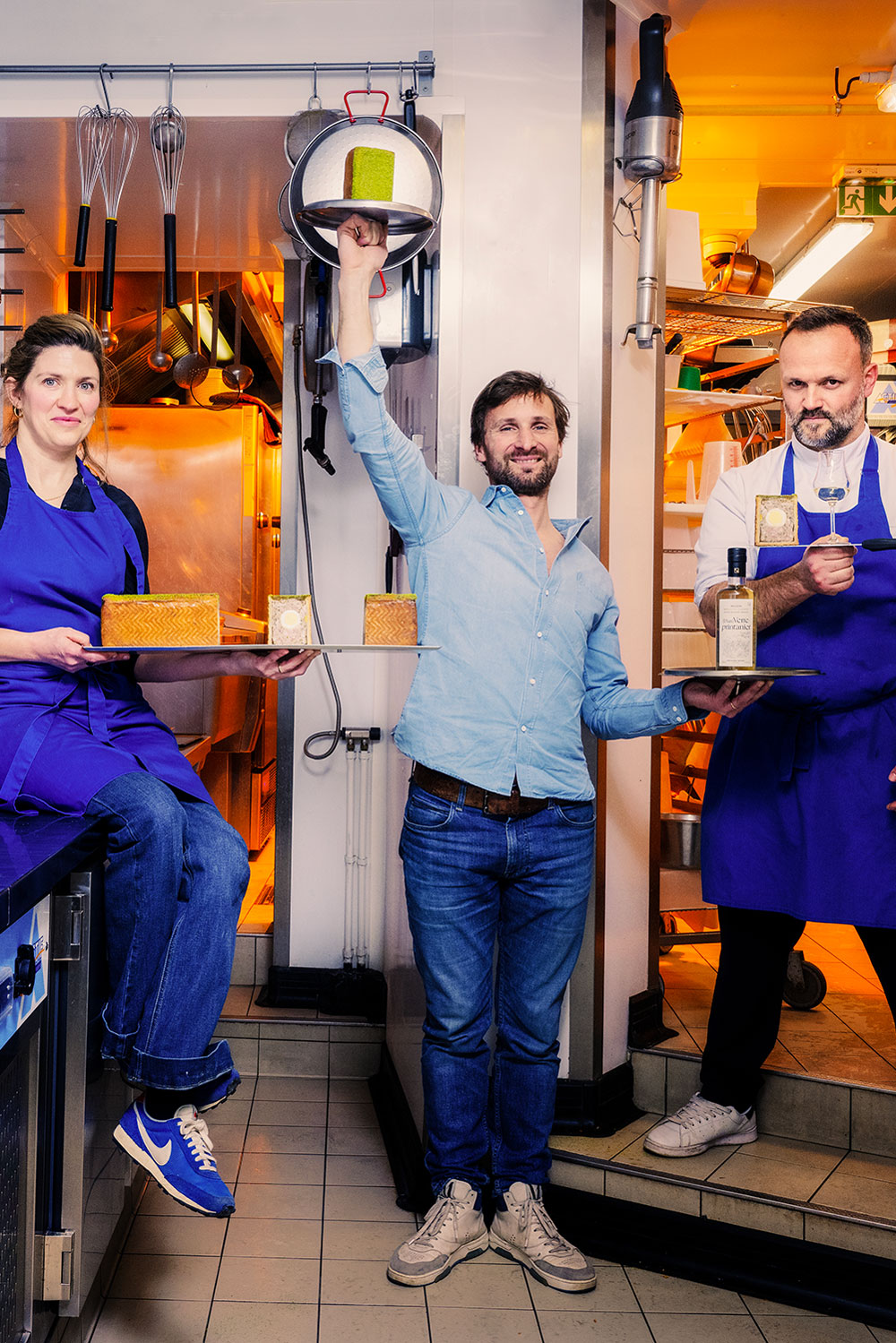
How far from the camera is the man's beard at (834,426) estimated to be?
86.3 inches

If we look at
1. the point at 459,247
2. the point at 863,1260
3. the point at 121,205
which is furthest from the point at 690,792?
the point at 121,205

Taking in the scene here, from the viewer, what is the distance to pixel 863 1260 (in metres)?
2.12

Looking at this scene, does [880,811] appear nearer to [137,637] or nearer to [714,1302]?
[714,1302]

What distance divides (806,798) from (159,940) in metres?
1.28

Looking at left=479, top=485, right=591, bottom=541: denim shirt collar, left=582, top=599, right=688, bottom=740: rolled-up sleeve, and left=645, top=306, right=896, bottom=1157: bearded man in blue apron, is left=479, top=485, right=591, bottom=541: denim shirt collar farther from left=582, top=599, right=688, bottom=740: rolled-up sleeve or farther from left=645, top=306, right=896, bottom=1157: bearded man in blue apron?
left=645, top=306, right=896, bottom=1157: bearded man in blue apron

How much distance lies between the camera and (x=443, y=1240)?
2150mm

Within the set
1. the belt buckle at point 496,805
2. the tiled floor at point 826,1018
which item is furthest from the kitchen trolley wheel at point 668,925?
the belt buckle at point 496,805

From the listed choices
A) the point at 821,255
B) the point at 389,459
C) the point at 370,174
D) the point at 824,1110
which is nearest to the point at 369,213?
the point at 370,174

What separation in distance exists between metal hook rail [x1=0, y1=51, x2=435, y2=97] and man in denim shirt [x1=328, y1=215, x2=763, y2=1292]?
3.02 feet

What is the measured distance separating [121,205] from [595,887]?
222 cm

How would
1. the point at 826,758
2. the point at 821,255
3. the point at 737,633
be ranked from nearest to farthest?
the point at 737,633
the point at 826,758
the point at 821,255

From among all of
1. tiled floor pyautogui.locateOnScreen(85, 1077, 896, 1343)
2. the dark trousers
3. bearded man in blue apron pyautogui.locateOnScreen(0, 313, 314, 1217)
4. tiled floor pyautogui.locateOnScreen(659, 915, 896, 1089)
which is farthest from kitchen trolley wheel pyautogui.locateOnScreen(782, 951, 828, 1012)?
bearded man in blue apron pyautogui.locateOnScreen(0, 313, 314, 1217)

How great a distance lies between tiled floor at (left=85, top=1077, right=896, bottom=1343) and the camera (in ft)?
6.55

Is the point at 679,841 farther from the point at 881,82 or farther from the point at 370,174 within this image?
the point at 881,82
